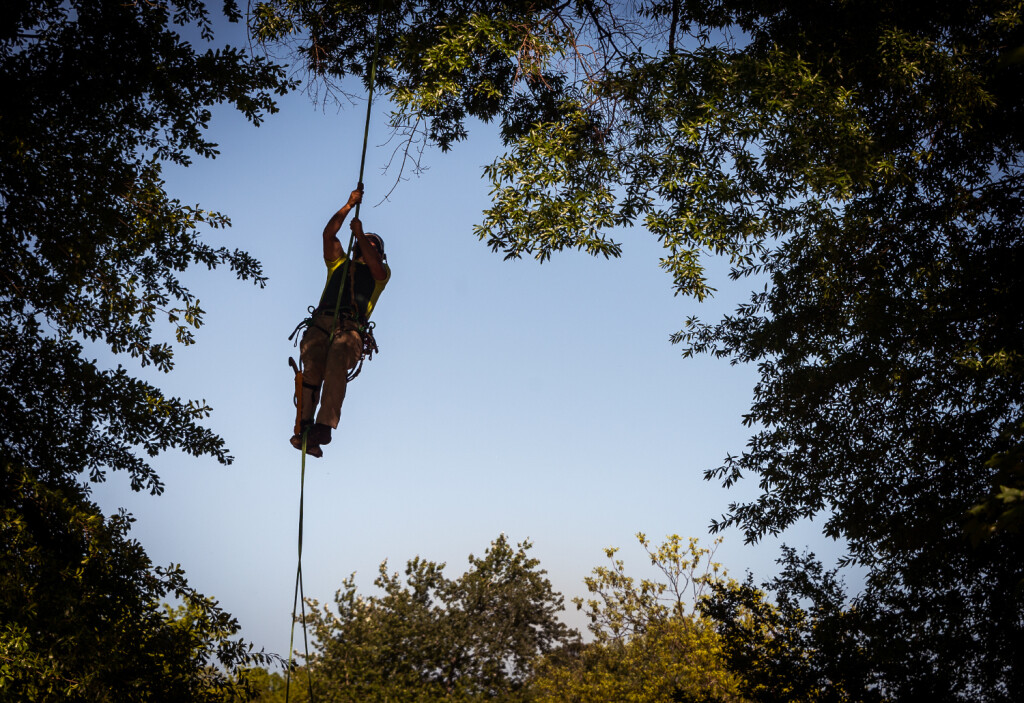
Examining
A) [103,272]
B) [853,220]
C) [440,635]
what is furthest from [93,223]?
[440,635]

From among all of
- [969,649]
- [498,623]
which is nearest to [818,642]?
[969,649]

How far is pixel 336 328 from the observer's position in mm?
6566

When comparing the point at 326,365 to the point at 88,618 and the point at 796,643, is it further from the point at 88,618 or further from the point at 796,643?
→ the point at 796,643

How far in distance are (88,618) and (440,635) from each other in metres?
22.9

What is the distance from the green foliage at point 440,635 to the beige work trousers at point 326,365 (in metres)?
18.2

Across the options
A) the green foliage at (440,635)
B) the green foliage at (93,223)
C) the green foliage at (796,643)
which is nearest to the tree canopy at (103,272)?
the green foliage at (93,223)

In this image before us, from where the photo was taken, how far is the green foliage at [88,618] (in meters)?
6.46

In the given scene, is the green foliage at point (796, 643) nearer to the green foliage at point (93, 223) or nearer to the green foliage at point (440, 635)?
the green foliage at point (93, 223)

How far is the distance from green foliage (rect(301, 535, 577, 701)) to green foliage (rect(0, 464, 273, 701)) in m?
15.8

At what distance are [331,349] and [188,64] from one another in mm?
4104

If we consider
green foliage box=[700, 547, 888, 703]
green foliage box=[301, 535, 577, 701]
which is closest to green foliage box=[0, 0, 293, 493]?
green foliage box=[700, 547, 888, 703]

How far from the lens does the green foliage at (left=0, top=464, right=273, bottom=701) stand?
6460 mm

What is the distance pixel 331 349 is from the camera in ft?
21.3

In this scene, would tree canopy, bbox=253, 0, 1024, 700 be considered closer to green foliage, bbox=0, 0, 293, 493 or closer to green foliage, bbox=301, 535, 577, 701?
green foliage, bbox=0, 0, 293, 493
